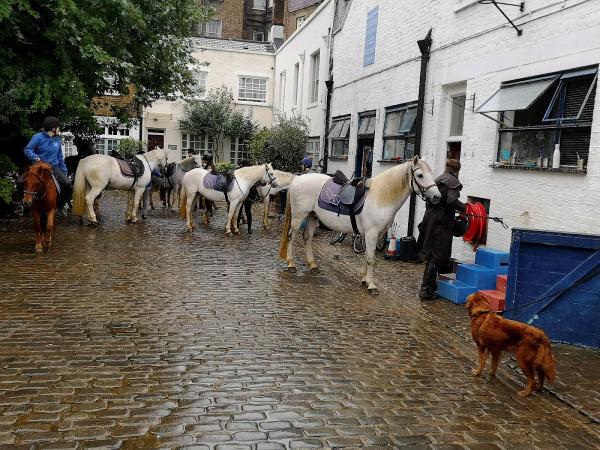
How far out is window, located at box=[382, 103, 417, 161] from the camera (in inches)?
518

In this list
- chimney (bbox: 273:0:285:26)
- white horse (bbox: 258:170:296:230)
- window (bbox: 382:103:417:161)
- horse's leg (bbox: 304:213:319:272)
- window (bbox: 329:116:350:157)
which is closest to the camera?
horse's leg (bbox: 304:213:319:272)

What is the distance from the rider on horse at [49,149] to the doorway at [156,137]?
22136 millimetres

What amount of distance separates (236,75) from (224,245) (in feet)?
78.9

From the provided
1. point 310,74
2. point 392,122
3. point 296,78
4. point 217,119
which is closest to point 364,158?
point 392,122

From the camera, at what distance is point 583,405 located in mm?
4875

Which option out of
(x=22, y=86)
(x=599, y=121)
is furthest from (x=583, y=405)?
(x=22, y=86)

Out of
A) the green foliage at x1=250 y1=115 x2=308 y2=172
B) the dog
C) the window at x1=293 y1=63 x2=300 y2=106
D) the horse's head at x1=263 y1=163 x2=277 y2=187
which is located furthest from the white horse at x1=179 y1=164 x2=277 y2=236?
the window at x1=293 y1=63 x2=300 y2=106

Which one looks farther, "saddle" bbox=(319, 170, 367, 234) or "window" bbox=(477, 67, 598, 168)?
"saddle" bbox=(319, 170, 367, 234)

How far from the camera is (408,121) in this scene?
43.7 feet

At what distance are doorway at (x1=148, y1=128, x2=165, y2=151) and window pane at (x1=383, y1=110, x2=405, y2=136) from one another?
2141 cm

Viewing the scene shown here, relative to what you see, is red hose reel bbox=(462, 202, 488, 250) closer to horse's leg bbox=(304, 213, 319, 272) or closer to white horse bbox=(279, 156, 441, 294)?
white horse bbox=(279, 156, 441, 294)

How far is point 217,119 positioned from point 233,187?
19536 millimetres

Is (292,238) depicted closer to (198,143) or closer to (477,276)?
(477,276)

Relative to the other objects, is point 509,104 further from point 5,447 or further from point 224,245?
point 5,447
